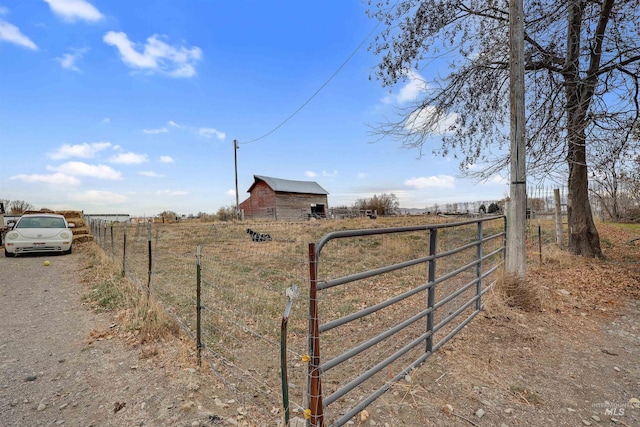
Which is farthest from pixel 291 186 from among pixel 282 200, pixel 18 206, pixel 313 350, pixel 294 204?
pixel 313 350

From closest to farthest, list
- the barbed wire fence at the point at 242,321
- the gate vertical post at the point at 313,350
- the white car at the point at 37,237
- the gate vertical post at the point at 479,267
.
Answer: the gate vertical post at the point at 313,350 < the barbed wire fence at the point at 242,321 < the gate vertical post at the point at 479,267 < the white car at the point at 37,237

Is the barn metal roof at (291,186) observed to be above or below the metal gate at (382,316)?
above

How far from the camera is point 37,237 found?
10.2 m

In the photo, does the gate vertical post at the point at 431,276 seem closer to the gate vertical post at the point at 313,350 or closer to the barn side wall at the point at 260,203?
the gate vertical post at the point at 313,350

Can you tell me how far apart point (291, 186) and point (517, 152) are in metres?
32.9

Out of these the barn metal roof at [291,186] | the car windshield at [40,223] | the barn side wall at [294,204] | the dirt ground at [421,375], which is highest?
the barn metal roof at [291,186]

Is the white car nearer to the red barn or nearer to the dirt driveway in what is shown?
the dirt driveway

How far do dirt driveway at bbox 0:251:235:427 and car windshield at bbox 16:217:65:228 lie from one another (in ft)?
24.6

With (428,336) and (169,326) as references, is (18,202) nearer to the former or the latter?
(169,326)

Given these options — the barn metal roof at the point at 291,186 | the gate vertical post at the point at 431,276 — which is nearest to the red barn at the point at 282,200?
the barn metal roof at the point at 291,186

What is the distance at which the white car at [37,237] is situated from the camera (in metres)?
10.0

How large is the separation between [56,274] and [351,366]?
8.10m

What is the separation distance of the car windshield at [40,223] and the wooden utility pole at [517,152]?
13651 millimetres

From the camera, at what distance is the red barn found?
3369 cm
